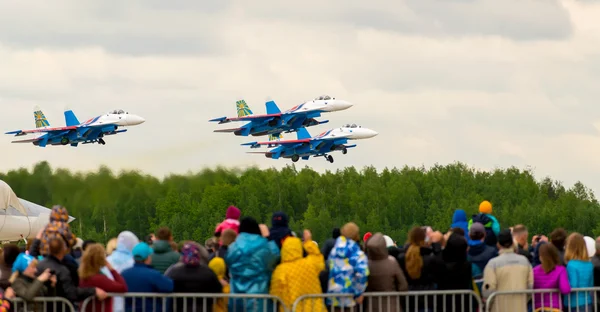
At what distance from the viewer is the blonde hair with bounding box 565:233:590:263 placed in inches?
568

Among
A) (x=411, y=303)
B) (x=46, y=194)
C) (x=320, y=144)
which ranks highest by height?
(x=320, y=144)

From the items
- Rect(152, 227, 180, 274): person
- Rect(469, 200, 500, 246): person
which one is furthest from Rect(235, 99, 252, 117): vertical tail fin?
Rect(152, 227, 180, 274): person

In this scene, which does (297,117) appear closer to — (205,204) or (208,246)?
(205,204)

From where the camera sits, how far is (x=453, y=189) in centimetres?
13200

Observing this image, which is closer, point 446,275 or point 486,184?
point 446,275

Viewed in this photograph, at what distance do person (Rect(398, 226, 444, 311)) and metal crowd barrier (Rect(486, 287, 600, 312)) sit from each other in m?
0.73

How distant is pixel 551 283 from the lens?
47.5ft

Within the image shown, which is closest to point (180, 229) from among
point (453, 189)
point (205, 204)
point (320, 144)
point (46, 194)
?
point (205, 204)

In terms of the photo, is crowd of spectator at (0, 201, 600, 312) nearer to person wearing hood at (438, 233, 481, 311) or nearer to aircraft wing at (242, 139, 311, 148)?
person wearing hood at (438, 233, 481, 311)

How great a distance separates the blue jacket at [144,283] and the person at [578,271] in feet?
16.5

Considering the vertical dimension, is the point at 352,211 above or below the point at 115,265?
above

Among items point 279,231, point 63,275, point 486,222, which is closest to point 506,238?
point 486,222

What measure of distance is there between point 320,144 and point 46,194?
3552 centimetres

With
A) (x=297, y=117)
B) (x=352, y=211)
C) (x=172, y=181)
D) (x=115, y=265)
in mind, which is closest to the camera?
(x=115, y=265)
